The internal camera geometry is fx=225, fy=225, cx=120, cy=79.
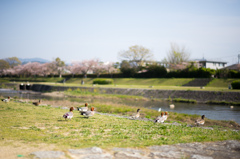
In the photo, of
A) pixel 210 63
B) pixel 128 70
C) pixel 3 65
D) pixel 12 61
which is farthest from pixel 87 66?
pixel 12 61

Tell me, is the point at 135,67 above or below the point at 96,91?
above

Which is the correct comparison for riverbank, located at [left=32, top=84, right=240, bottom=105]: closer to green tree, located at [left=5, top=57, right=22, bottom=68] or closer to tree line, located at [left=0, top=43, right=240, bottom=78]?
tree line, located at [left=0, top=43, right=240, bottom=78]

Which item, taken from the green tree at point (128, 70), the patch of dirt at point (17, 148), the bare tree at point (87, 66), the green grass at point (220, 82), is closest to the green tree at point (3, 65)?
the bare tree at point (87, 66)

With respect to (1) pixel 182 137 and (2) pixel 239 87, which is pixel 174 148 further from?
(2) pixel 239 87

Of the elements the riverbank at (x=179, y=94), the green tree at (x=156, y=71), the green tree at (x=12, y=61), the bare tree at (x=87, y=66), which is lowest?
the riverbank at (x=179, y=94)

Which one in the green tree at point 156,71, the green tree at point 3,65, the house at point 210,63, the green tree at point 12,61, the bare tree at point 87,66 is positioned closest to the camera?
the green tree at point 156,71

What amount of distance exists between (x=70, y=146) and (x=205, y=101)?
2758cm

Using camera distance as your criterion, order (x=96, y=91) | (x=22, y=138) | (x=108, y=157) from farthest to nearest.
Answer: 1. (x=96, y=91)
2. (x=22, y=138)
3. (x=108, y=157)

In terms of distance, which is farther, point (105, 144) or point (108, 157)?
point (105, 144)

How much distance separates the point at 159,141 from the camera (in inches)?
302

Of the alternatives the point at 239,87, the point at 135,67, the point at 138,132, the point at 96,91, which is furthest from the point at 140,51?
the point at 138,132

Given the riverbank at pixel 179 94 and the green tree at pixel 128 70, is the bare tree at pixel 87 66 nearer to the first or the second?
the green tree at pixel 128 70

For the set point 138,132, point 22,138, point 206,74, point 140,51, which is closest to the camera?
point 22,138

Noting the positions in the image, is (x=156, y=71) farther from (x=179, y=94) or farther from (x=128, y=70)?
(x=179, y=94)
